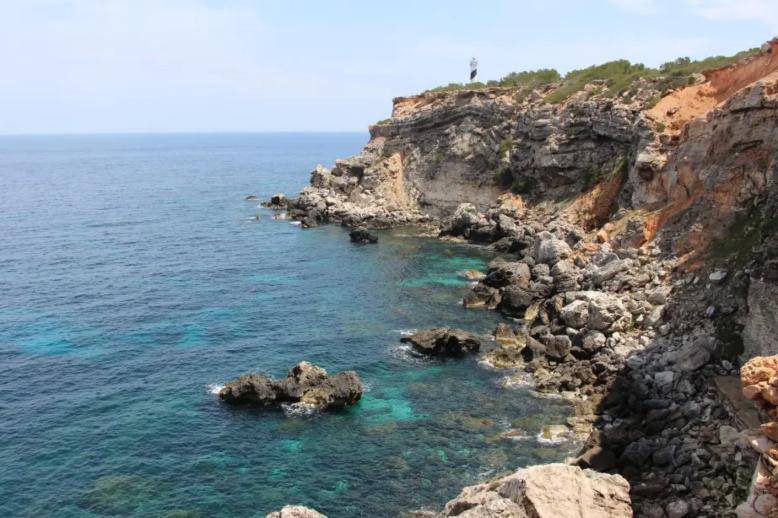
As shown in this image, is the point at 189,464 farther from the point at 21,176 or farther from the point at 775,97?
the point at 21,176

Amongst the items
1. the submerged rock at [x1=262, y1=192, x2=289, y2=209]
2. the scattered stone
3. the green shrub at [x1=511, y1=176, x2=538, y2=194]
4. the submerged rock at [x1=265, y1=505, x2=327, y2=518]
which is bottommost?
the scattered stone

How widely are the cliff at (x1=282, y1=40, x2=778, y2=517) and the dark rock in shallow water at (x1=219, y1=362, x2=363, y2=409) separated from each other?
13347mm

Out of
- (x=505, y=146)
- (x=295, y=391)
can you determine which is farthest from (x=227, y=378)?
(x=505, y=146)

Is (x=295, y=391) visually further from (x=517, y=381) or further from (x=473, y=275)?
(x=473, y=275)

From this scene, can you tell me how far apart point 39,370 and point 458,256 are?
5163 cm

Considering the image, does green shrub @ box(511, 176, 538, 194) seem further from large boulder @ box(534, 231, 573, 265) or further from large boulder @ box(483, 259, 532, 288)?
large boulder @ box(483, 259, 532, 288)

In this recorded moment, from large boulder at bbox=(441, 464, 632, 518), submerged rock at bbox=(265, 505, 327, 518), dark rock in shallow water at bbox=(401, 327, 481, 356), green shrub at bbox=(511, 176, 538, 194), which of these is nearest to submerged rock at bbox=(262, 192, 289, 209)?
green shrub at bbox=(511, 176, 538, 194)

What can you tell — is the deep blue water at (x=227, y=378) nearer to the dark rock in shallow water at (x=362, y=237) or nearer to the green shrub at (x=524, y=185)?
the dark rock in shallow water at (x=362, y=237)

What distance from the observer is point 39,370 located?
4947 centimetres

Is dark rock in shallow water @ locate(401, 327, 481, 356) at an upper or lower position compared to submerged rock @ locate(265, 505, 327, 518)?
lower

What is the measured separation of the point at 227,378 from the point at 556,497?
32.3m

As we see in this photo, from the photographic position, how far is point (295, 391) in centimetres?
4506

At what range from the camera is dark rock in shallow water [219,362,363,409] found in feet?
146

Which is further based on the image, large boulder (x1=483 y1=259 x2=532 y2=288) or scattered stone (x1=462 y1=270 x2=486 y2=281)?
scattered stone (x1=462 y1=270 x2=486 y2=281)
